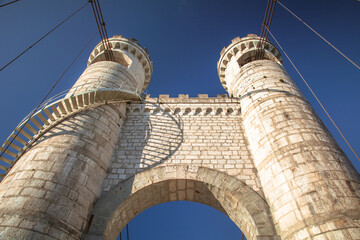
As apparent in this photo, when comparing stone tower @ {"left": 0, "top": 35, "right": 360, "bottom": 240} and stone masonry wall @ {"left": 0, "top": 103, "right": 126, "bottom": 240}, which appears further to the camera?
stone tower @ {"left": 0, "top": 35, "right": 360, "bottom": 240}

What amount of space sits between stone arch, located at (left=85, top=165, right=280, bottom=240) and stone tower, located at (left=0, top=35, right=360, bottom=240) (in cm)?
3

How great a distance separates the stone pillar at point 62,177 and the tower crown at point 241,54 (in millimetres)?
6425

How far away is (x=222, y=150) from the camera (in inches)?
285

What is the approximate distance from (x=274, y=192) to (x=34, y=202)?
538cm

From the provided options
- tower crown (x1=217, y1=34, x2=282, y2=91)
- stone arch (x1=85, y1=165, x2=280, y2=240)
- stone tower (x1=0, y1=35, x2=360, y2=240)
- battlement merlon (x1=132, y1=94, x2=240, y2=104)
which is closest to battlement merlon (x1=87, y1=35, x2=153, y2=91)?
stone tower (x1=0, y1=35, x2=360, y2=240)

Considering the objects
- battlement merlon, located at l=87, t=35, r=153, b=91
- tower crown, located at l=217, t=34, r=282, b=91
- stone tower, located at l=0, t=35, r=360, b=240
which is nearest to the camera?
stone tower, located at l=0, t=35, r=360, b=240

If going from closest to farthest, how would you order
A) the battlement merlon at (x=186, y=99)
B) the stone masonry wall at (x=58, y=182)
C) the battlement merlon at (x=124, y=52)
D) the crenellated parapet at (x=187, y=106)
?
the stone masonry wall at (x=58, y=182)
the crenellated parapet at (x=187, y=106)
the battlement merlon at (x=186, y=99)
the battlement merlon at (x=124, y=52)

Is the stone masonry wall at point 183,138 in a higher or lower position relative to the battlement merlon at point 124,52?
lower

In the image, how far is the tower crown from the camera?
11.8 metres

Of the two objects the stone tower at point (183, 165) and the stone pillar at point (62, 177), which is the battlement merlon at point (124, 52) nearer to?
the stone tower at point (183, 165)

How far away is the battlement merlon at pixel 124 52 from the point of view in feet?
40.1

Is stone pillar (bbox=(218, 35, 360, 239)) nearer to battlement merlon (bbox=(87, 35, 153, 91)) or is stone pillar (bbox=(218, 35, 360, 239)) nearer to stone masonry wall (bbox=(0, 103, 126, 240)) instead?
stone masonry wall (bbox=(0, 103, 126, 240))

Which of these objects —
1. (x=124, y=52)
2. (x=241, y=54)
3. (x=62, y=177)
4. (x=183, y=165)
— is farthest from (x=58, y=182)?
(x=241, y=54)

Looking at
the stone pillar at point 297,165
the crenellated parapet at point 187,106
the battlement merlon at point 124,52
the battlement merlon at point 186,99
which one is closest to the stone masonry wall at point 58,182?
the crenellated parapet at point 187,106
